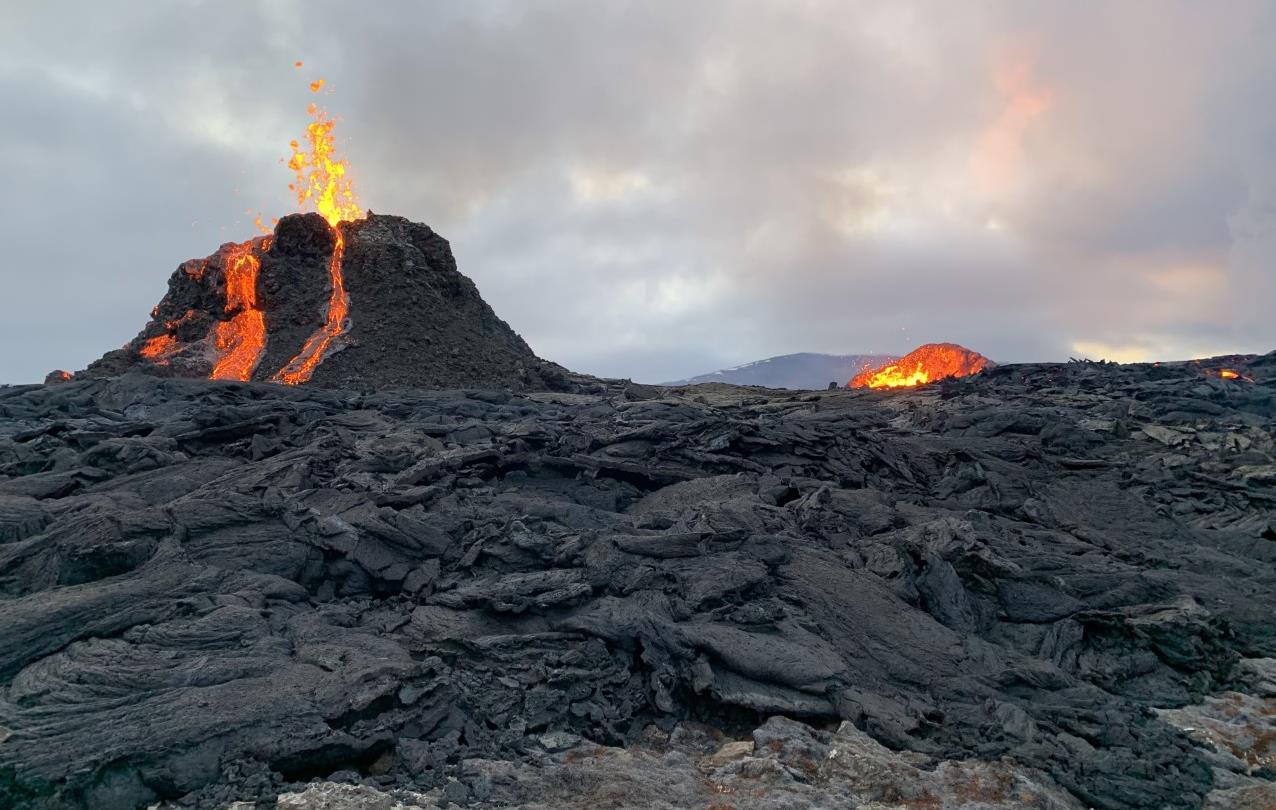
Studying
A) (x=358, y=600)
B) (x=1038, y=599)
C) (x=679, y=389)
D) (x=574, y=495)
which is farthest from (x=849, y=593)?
(x=679, y=389)

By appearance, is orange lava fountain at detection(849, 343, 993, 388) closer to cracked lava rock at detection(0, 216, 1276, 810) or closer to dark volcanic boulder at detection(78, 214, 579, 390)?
dark volcanic boulder at detection(78, 214, 579, 390)

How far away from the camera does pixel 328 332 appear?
32812 mm

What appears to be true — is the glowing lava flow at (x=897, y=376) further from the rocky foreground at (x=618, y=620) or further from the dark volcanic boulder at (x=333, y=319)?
the rocky foreground at (x=618, y=620)

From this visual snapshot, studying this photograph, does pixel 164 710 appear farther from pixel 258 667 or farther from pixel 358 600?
pixel 358 600

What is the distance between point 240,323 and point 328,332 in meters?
4.59

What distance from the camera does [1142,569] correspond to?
508 inches

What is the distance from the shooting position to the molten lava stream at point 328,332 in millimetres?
30281

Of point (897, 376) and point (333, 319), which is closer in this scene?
point (333, 319)

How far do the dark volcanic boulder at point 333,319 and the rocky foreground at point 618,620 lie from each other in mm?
13661

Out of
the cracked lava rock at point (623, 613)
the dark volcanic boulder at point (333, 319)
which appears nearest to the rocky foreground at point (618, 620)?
the cracked lava rock at point (623, 613)

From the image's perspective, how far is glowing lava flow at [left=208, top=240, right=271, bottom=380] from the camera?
32.0 metres

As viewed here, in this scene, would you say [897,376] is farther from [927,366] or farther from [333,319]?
[333,319]

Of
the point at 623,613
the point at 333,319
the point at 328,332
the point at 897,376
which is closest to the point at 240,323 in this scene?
the point at 333,319

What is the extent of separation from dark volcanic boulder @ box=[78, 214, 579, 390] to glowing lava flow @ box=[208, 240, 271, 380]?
0.06 meters
